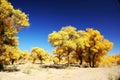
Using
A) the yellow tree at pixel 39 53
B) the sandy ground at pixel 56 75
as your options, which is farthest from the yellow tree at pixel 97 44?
the yellow tree at pixel 39 53

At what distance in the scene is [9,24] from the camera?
25625 millimetres

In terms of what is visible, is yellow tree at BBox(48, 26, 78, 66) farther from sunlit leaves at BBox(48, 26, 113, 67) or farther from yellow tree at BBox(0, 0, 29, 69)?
yellow tree at BBox(0, 0, 29, 69)

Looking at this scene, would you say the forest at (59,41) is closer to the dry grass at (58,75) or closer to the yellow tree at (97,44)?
the yellow tree at (97,44)

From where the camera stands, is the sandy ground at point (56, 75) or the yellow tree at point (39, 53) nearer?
the sandy ground at point (56, 75)

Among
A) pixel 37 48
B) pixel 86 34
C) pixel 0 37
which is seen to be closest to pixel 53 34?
pixel 86 34

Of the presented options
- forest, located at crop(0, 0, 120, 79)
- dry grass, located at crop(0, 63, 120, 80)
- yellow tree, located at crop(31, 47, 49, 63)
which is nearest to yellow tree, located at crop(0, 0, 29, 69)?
forest, located at crop(0, 0, 120, 79)

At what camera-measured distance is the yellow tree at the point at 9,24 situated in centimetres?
2433

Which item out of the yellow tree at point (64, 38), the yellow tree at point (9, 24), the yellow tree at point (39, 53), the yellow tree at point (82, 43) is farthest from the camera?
the yellow tree at point (39, 53)

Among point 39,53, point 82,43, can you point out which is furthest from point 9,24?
point 39,53

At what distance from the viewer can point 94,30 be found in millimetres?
49062

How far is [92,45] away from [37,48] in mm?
48310

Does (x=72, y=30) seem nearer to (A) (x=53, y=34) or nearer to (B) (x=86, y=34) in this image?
(A) (x=53, y=34)

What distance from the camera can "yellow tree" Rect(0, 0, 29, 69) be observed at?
79.8 ft

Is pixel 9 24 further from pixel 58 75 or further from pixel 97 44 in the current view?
pixel 97 44
